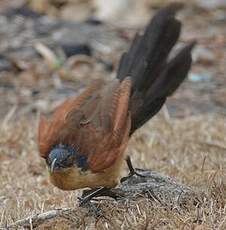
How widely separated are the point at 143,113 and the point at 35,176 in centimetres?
115

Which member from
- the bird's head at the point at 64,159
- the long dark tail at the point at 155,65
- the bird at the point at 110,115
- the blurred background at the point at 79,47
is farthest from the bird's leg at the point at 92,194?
the blurred background at the point at 79,47

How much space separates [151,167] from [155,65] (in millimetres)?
886

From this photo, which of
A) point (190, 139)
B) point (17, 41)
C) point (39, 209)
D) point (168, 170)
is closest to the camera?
point (39, 209)

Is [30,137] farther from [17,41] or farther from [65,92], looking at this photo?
[17,41]

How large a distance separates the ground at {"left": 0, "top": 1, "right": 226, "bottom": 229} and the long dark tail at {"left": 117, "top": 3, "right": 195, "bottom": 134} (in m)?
0.48

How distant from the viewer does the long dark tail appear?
4590 millimetres

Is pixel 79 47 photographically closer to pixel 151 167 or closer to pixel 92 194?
pixel 151 167

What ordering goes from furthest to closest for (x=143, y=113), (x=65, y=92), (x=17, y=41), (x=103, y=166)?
(x=17, y=41) → (x=65, y=92) → (x=143, y=113) → (x=103, y=166)

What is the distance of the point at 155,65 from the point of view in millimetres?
4648

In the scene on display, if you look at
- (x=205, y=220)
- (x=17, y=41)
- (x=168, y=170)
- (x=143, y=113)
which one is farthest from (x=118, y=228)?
(x=17, y=41)

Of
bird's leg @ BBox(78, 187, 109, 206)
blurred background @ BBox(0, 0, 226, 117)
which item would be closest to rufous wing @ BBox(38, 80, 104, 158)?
bird's leg @ BBox(78, 187, 109, 206)

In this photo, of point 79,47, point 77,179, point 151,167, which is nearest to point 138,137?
point 151,167

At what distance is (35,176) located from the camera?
5.38 meters

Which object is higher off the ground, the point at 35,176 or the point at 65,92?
the point at 35,176
